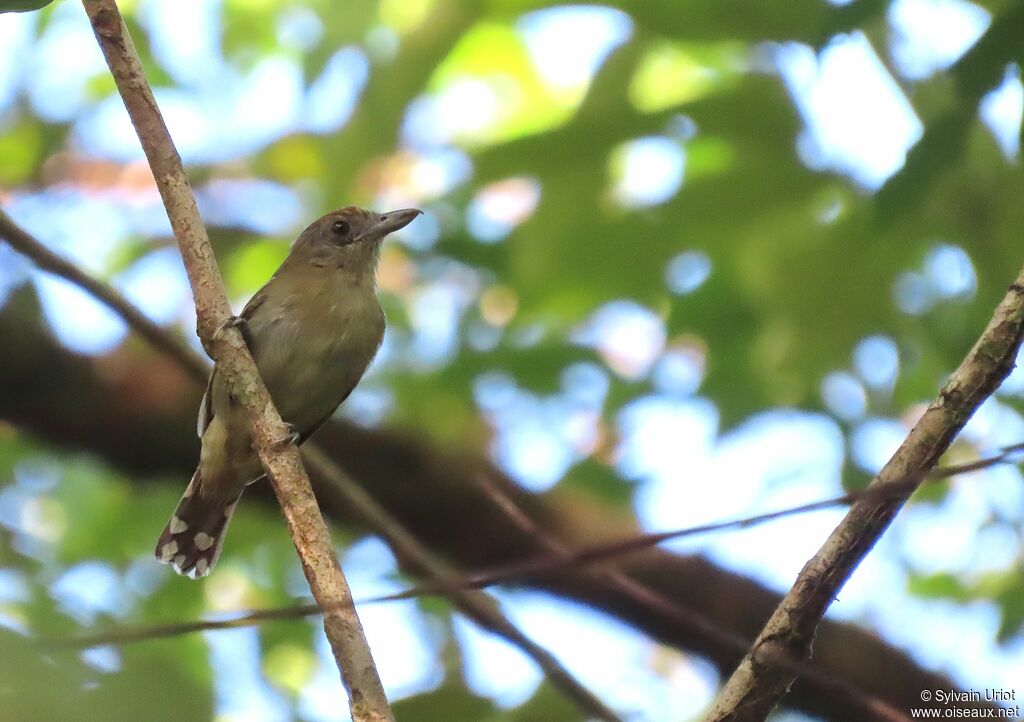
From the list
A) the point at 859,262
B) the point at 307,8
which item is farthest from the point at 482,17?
the point at 859,262

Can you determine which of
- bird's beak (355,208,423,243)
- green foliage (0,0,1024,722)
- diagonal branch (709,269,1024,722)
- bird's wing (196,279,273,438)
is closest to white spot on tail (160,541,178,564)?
green foliage (0,0,1024,722)

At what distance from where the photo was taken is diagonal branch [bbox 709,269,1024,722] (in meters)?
2.53

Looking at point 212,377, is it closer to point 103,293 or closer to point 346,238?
point 103,293

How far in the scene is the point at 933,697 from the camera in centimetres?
516

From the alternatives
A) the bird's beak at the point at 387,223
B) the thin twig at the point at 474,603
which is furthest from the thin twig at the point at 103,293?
the bird's beak at the point at 387,223

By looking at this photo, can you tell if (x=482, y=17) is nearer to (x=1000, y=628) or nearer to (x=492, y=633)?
(x=492, y=633)

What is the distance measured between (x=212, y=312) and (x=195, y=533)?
248cm

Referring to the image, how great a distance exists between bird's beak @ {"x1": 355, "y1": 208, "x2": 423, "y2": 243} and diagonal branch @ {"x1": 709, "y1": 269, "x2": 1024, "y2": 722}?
379cm

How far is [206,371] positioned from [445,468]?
1.65 metres

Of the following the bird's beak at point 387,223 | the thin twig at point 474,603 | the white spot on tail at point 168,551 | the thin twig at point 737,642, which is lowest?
the thin twig at point 737,642

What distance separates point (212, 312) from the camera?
11.8 ft

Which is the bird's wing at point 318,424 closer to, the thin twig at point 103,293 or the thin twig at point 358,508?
the thin twig at point 358,508

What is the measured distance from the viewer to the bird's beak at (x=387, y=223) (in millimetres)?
6172

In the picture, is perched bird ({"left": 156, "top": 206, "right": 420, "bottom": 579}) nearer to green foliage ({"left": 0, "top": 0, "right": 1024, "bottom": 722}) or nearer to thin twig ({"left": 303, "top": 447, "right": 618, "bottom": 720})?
green foliage ({"left": 0, "top": 0, "right": 1024, "bottom": 722})
